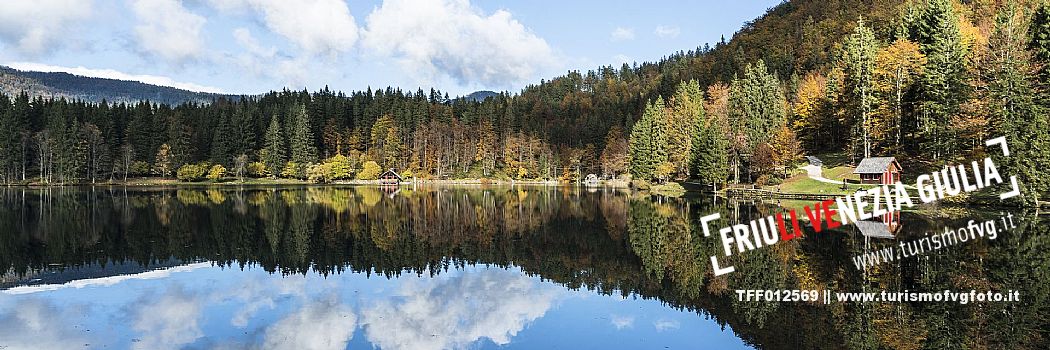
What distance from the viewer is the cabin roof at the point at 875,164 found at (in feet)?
165

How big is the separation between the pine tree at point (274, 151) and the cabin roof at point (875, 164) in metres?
105

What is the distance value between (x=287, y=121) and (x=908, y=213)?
4863 inches

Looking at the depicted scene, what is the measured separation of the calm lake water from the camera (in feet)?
46.5

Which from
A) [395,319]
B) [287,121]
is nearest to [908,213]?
[395,319]

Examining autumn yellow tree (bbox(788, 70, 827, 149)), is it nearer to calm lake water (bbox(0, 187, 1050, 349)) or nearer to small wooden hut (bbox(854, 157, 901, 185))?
small wooden hut (bbox(854, 157, 901, 185))

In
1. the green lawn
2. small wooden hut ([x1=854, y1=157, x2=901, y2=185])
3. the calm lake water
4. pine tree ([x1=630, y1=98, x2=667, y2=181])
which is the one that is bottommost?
the calm lake water

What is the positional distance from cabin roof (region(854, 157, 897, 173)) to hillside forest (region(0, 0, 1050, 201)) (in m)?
2.65

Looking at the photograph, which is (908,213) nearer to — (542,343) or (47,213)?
(542,343)

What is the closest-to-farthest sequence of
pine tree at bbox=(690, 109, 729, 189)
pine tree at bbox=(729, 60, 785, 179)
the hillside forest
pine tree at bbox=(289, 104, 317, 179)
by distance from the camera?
1. the hillside forest
2. pine tree at bbox=(690, 109, 729, 189)
3. pine tree at bbox=(729, 60, 785, 179)
4. pine tree at bbox=(289, 104, 317, 179)

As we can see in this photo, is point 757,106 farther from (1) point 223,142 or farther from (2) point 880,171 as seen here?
(1) point 223,142

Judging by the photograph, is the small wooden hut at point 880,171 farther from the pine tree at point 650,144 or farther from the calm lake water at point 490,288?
the pine tree at point 650,144

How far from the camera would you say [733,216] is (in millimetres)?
38344

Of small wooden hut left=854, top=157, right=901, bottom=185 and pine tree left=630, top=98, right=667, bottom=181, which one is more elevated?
pine tree left=630, top=98, right=667, bottom=181

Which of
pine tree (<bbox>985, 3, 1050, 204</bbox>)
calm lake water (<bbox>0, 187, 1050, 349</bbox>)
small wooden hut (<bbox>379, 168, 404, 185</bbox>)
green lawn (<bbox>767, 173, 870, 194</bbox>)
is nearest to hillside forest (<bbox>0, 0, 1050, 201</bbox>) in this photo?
pine tree (<bbox>985, 3, 1050, 204</bbox>)
